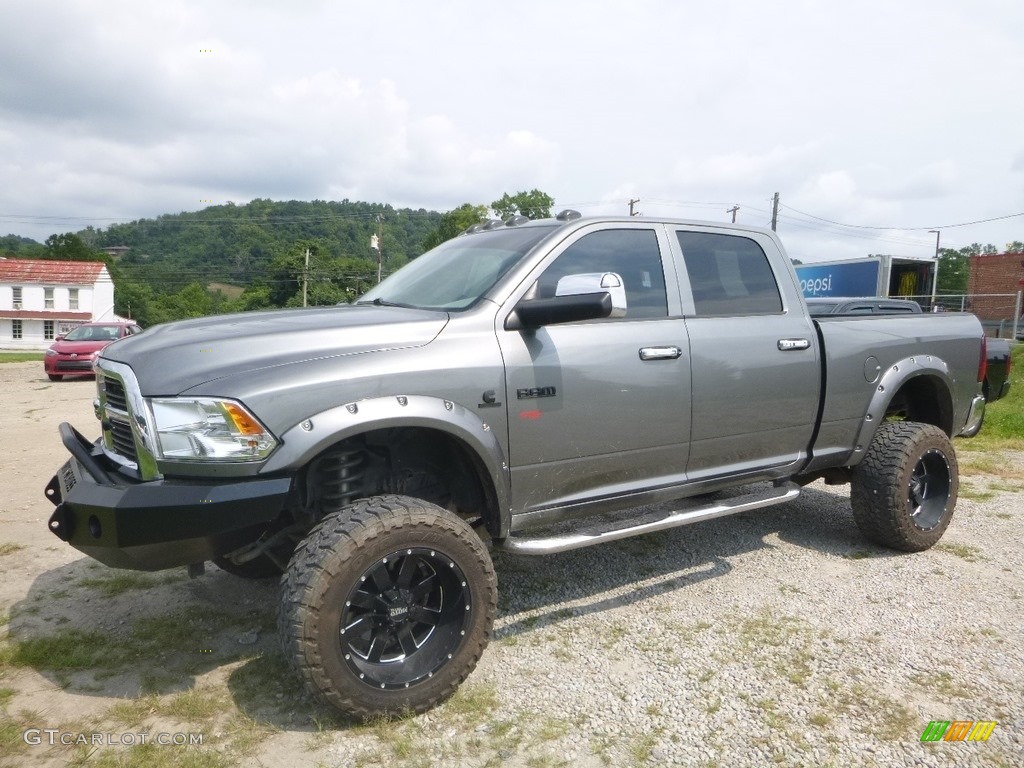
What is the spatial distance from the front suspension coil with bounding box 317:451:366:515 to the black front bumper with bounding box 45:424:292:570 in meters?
0.41

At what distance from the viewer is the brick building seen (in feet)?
106

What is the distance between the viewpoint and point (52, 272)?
183 ft

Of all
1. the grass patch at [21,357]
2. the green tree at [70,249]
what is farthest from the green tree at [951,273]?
the green tree at [70,249]

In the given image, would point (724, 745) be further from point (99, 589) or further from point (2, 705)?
point (99, 589)

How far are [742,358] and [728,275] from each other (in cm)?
53

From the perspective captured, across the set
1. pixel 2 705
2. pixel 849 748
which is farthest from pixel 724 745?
pixel 2 705

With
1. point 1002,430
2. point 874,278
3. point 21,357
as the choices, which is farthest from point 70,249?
point 1002,430

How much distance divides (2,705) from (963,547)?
5407 mm

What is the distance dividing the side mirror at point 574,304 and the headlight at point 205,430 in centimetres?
119

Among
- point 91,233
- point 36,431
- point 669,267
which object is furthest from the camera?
point 91,233

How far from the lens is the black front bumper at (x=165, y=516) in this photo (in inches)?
102

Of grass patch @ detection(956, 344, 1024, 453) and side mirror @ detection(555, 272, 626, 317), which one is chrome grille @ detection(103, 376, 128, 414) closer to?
side mirror @ detection(555, 272, 626, 317)

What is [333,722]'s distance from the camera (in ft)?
9.41

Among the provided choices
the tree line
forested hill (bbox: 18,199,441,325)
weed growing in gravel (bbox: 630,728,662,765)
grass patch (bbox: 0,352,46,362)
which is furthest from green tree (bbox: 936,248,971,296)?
weed growing in gravel (bbox: 630,728,662,765)
